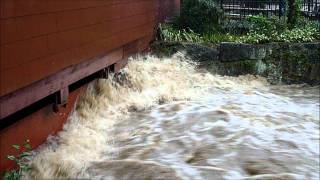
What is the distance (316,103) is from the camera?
9047mm

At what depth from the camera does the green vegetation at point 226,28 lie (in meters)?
11.2

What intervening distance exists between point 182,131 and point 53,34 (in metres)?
2.15

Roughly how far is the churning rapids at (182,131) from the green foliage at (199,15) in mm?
2040

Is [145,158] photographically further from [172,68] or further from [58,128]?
[172,68]

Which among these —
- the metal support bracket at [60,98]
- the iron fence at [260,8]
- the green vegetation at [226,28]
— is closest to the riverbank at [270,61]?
the green vegetation at [226,28]

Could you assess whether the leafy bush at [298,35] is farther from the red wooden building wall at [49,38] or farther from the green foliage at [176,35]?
the red wooden building wall at [49,38]

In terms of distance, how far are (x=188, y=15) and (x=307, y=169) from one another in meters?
6.95

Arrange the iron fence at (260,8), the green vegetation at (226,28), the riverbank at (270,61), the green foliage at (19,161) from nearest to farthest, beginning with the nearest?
the green foliage at (19,161) → the riverbank at (270,61) → the green vegetation at (226,28) → the iron fence at (260,8)

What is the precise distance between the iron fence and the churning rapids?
3950 mm

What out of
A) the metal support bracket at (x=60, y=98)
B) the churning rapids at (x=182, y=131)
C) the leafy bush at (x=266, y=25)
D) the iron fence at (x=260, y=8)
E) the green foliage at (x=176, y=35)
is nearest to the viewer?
the churning rapids at (x=182, y=131)

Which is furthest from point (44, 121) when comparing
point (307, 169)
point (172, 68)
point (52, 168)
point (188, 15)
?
point (188, 15)

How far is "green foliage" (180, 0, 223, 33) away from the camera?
12016mm

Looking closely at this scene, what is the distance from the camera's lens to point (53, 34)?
6.13m

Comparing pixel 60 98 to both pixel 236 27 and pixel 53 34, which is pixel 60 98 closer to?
pixel 53 34
